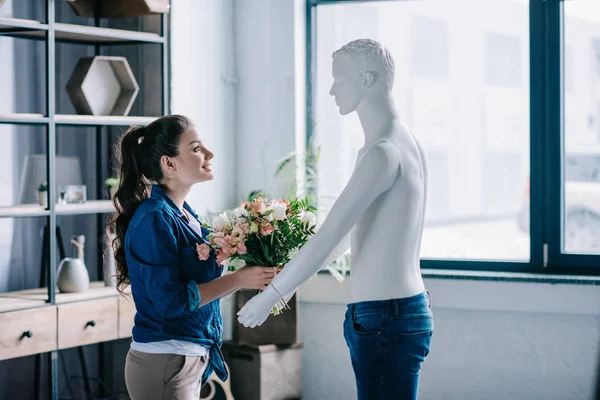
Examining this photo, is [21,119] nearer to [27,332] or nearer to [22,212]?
[22,212]

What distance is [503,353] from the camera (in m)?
3.80

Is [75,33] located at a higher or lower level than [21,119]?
higher

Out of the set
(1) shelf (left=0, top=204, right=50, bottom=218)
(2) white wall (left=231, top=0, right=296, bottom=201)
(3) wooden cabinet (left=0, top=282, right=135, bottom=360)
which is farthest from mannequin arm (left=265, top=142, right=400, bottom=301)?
(2) white wall (left=231, top=0, right=296, bottom=201)

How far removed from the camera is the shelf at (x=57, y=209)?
303 centimetres

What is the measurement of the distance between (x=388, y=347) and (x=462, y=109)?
2299 millimetres

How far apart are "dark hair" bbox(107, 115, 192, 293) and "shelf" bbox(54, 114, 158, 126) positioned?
3.74 feet

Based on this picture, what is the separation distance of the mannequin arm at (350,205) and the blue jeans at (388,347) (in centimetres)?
17

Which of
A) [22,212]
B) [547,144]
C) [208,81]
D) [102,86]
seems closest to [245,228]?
[22,212]

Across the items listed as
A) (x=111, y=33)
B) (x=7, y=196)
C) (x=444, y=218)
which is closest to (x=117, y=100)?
(x=111, y=33)

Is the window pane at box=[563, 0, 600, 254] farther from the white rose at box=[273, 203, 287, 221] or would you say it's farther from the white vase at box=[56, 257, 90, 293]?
the white vase at box=[56, 257, 90, 293]

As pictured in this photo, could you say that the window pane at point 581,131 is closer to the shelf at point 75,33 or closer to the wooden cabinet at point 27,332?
the shelf at point 75,33

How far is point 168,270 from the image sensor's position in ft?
6.66

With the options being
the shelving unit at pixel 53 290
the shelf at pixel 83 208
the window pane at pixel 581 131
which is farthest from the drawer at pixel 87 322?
the window pane at pixel 581 131

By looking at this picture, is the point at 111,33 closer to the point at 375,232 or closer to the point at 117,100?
the point at 117,100
